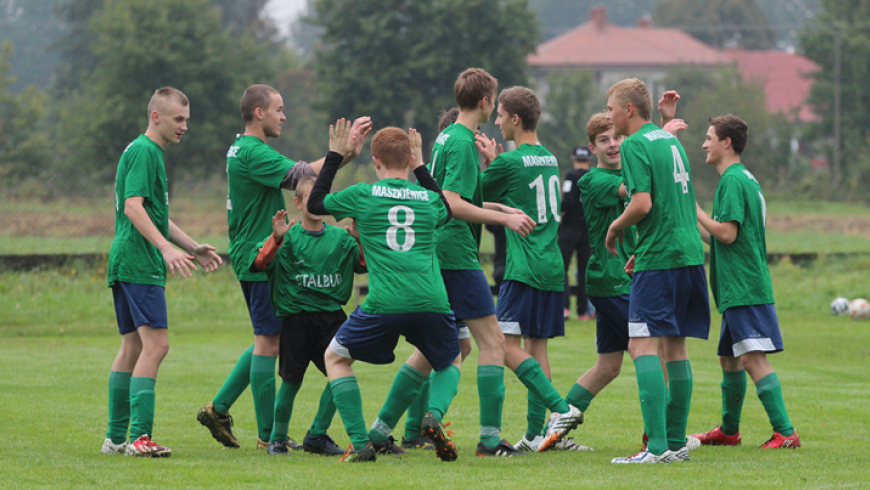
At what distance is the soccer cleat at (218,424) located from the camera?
19.9 ft

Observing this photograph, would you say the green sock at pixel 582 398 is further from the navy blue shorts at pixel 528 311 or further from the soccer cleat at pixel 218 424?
the soccer cleat at pixel 218 424

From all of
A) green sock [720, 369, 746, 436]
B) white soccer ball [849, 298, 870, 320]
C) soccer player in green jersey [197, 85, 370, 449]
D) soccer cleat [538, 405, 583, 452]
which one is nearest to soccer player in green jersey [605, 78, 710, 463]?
soccer cleat [538, 405, 583, 452]

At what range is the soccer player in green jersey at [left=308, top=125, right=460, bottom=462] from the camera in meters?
5.21

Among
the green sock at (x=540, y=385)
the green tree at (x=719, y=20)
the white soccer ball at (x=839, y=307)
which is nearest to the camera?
the green sock at (x=540, y=385)

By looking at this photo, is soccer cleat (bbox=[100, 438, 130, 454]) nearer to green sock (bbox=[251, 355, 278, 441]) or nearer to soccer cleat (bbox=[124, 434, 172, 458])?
soccer cleat (bbox=[124, 434, 172, 458])

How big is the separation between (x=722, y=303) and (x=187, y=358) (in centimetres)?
661

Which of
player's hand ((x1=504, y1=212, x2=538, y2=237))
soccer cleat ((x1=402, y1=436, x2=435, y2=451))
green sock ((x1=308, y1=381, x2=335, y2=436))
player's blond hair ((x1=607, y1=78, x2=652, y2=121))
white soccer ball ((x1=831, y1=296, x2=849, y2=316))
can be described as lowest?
white soccer ball ((x1=831, y1=296, x2=849, y2=316))

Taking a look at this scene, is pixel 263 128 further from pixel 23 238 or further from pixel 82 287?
pixel 23 238

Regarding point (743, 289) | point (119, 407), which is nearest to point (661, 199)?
point (743, 289)

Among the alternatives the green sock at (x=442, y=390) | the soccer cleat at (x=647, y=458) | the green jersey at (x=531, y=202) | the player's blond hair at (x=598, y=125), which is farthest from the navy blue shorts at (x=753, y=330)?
the green sock at (x=442, y=390)

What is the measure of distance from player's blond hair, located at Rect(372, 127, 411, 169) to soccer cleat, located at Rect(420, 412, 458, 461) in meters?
1.38

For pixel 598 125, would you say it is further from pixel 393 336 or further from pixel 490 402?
pixel 393 336

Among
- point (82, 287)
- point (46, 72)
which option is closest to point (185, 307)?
point (82, 287)

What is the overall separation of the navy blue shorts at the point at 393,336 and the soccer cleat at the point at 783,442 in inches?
84.0
